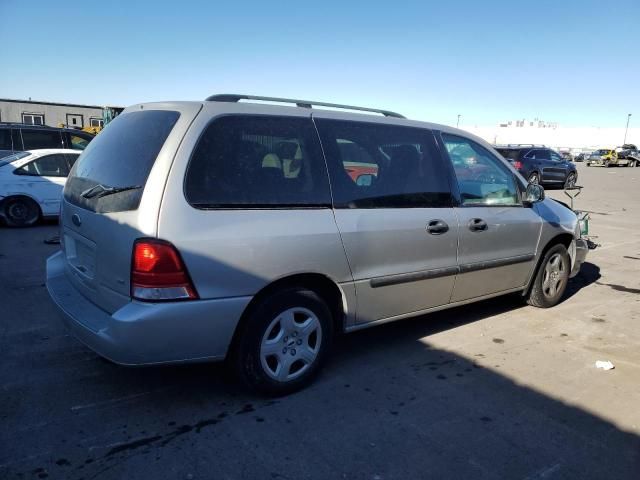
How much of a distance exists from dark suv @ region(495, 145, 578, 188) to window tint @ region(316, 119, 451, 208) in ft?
59.4

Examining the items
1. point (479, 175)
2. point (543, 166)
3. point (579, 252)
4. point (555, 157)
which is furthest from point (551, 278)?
point (555, 157)

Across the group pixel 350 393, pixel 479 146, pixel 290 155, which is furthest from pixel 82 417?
pixel 479 146

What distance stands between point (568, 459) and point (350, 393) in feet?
4.33

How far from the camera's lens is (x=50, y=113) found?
3175 centimetres

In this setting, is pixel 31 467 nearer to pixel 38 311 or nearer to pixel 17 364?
pixel 17 364

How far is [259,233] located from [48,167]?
838cm

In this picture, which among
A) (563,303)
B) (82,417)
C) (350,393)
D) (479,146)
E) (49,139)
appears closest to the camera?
(82,417)

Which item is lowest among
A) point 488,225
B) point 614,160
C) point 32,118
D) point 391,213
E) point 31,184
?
point 31,184

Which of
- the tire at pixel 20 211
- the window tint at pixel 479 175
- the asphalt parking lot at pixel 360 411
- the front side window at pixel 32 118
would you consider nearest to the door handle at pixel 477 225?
the window tint at pixel 479 175

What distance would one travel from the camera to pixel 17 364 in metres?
3.69

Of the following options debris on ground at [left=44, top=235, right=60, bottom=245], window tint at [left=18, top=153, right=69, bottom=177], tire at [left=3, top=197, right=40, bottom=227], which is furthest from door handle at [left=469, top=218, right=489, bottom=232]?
tire at [left=3, top=197, right=40, bottom=227]

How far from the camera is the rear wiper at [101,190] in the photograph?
299 cm

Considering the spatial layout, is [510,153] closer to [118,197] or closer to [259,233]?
[259,233]

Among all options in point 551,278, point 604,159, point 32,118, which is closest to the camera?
point 551,278
